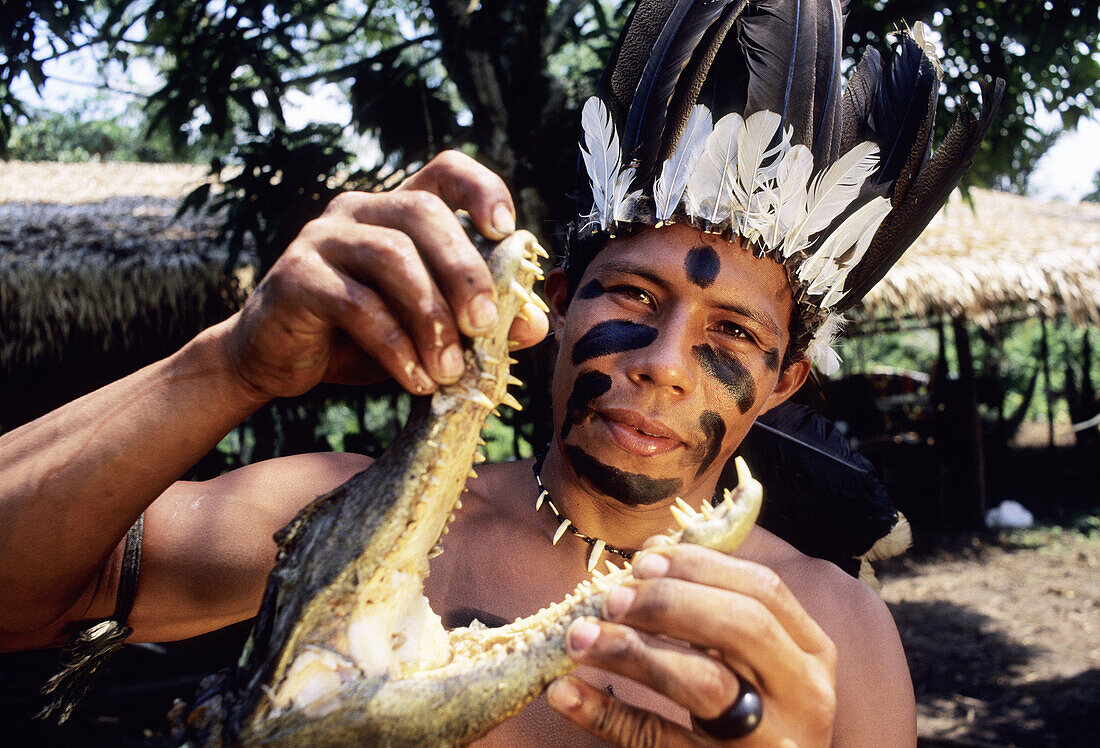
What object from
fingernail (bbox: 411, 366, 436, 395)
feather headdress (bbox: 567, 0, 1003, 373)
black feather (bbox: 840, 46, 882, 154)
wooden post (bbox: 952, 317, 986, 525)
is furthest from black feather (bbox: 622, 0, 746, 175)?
wooden post (bbox: 952, 317, 986, 525)

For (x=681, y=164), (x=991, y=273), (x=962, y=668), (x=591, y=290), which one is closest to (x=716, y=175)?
(x=681, y=164)

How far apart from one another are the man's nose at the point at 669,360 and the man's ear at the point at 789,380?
533 mm

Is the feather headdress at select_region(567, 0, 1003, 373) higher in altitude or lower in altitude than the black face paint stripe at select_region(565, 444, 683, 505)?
higher

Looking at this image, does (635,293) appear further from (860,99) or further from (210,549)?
(210,549)

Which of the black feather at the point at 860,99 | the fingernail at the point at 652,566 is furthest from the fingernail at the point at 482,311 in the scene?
the black feather at the point at 860,99

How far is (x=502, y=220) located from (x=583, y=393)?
819 millimetres

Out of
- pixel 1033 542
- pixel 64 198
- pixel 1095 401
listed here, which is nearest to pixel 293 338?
pixel 64 198

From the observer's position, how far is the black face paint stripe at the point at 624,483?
1.74 m

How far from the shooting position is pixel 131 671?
19.7 ft

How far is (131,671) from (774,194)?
664cm

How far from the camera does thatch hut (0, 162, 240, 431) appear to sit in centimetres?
514

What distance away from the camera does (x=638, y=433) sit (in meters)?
1.72

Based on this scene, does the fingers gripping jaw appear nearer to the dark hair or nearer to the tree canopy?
the dark hair

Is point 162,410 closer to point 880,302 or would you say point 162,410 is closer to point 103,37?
point 103,37
